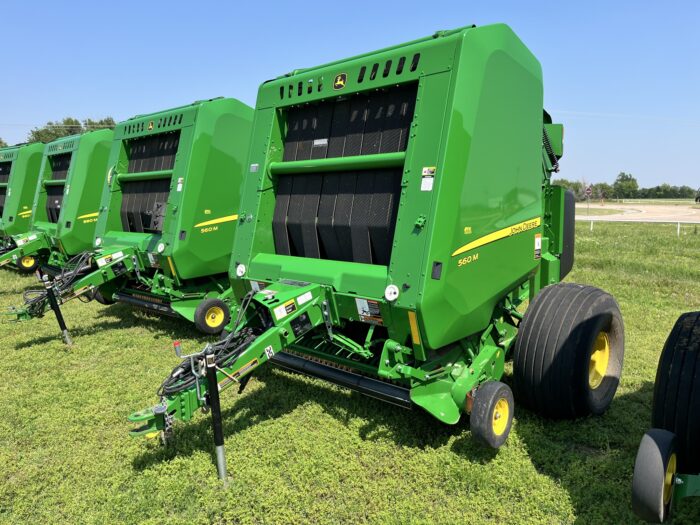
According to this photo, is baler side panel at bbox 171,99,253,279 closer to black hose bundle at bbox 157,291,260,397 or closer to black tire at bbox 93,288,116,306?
black tire at bbox 93,288,116,306

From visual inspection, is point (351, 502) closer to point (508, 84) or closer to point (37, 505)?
point (37, 505)

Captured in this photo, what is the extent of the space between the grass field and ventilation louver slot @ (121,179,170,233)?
2.21 meters

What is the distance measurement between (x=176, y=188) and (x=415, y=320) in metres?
4.36

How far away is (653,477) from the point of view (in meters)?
2.11

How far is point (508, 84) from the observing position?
372 centimetres

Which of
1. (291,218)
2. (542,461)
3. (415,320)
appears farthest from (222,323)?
(542,461)

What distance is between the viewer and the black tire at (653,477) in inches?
82.5

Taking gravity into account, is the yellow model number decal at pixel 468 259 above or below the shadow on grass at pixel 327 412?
above

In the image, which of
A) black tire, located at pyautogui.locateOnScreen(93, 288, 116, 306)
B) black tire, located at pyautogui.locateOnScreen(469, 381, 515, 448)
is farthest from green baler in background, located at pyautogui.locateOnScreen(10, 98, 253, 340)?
black tire, located at pyautogui.locateOnScreen(469, 381, 515, 448)

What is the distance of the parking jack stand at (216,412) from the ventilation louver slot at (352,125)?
6.48 ft

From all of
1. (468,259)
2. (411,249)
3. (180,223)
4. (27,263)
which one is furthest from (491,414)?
(27,263)

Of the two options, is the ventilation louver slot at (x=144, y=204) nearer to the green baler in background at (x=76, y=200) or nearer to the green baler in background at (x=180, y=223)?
the green baler in background at (x=180, y=223)

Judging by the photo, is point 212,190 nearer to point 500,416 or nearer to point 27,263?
point 500,416

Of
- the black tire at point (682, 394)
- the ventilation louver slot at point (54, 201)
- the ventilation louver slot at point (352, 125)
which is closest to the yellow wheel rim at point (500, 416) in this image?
the black tire at point (682, 394)
